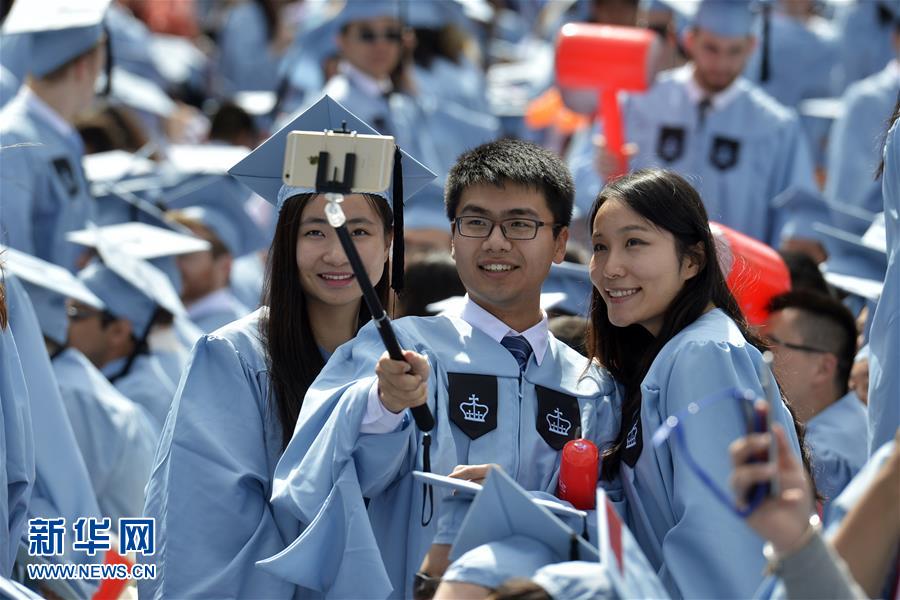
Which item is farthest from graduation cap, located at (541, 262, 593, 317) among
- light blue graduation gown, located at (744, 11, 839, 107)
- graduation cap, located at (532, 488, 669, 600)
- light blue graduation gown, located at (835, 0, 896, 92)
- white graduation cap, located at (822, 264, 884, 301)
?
light blue graduation gown, located at (835, 0, 896, 92)

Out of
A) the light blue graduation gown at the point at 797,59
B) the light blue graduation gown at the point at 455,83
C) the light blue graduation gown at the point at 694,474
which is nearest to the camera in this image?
the light blue graduation gown at the point at 694,474

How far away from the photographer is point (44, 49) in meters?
6.58

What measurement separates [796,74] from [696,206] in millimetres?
6300

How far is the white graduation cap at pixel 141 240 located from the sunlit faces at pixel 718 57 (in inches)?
103

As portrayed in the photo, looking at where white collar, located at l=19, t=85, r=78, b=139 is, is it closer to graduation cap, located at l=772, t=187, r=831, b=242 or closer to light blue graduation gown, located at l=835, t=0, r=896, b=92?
Answer: graduation cap, located at l=772, t=187, r=831, b=242

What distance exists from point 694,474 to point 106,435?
106 inches

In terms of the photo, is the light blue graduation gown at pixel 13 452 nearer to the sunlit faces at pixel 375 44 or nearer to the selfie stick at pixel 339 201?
the selfie stick at pixel 339 201

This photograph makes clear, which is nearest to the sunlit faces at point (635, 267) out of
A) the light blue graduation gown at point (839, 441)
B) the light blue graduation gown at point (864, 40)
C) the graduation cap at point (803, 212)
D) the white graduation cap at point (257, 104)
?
the light blue graduation gown at point (839, 441)

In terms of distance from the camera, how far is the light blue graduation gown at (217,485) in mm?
3891

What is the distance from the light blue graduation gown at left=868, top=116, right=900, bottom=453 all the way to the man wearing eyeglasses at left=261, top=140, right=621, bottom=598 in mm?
661

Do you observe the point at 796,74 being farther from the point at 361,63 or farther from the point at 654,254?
the point at 654,254

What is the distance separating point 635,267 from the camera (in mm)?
3834

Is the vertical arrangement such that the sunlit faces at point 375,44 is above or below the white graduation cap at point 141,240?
above

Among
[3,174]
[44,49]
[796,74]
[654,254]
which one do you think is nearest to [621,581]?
[654,254]
